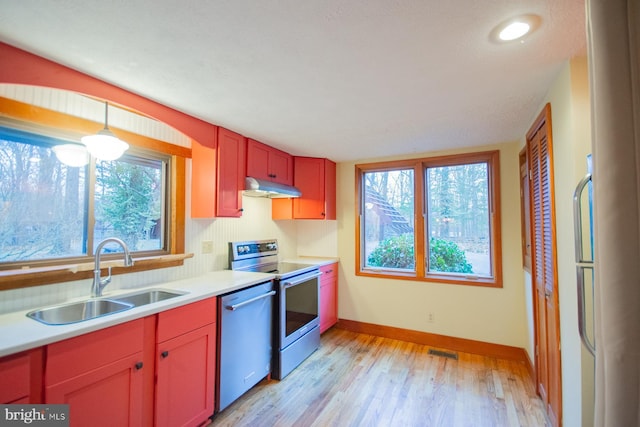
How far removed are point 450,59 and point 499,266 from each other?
231cm

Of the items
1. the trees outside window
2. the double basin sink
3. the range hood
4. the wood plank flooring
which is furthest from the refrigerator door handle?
the trees outside window

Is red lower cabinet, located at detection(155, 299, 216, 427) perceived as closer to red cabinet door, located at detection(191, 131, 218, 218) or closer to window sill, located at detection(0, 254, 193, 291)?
window sill, located at detection(0, 254, 193, 291)

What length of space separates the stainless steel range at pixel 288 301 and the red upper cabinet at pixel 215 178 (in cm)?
50

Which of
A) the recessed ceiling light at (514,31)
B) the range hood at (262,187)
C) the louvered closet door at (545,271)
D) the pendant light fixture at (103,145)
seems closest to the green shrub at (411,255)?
the louvered closet door at (545,271)

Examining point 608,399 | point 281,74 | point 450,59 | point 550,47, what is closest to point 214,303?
point 281,74

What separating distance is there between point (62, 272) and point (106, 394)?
781 millimetres

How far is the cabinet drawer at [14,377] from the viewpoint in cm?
104

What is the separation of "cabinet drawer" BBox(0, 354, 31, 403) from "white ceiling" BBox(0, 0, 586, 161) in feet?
4.45

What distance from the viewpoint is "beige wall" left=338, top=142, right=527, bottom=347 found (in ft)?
9.31

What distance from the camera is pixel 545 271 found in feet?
6.41

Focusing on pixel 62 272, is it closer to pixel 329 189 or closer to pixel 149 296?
pixel 149 296

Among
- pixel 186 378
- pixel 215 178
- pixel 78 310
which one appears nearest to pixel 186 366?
pixel 186 378

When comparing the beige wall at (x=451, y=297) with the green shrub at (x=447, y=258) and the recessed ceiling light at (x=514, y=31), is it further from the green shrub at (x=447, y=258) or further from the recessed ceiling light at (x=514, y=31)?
the recessed ceiling light at (x=514, y=31)

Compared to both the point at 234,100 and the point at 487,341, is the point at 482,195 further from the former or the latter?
the point at 234,100
